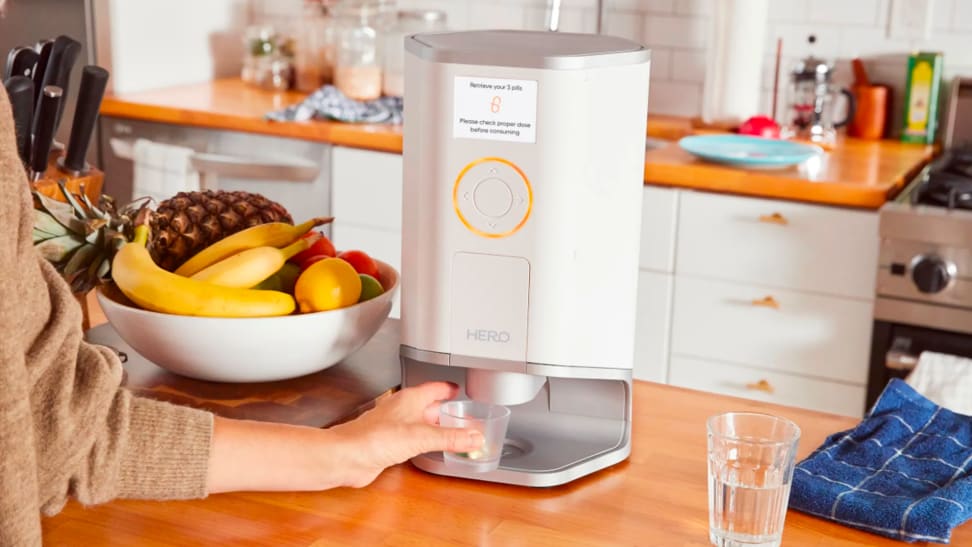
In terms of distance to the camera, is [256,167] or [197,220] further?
[256,167]

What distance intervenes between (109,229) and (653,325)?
179cm

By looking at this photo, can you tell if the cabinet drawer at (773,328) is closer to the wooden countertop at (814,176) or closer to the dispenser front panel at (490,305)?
the wooden countertop at (814,176)

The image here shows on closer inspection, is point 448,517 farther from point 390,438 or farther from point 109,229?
point 109,229

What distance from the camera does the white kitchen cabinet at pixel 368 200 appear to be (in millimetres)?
3197

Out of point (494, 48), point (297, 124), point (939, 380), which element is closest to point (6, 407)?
point (494, 48)

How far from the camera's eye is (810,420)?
1.40 m

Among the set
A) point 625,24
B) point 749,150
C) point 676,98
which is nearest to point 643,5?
point 625,24

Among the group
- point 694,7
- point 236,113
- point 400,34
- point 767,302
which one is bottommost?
point 767,302

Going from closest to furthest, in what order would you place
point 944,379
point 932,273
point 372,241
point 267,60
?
point 944,379
point 932,273
point 372,241
point 267,60

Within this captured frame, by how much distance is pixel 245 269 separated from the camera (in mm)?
1351

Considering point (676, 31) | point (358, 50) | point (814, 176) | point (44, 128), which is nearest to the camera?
point (44, 128)

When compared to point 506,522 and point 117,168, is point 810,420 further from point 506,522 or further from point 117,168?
point 117,168

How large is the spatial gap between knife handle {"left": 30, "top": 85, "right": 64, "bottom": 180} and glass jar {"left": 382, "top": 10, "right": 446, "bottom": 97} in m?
1.94

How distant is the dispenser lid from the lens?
117 centimetres
